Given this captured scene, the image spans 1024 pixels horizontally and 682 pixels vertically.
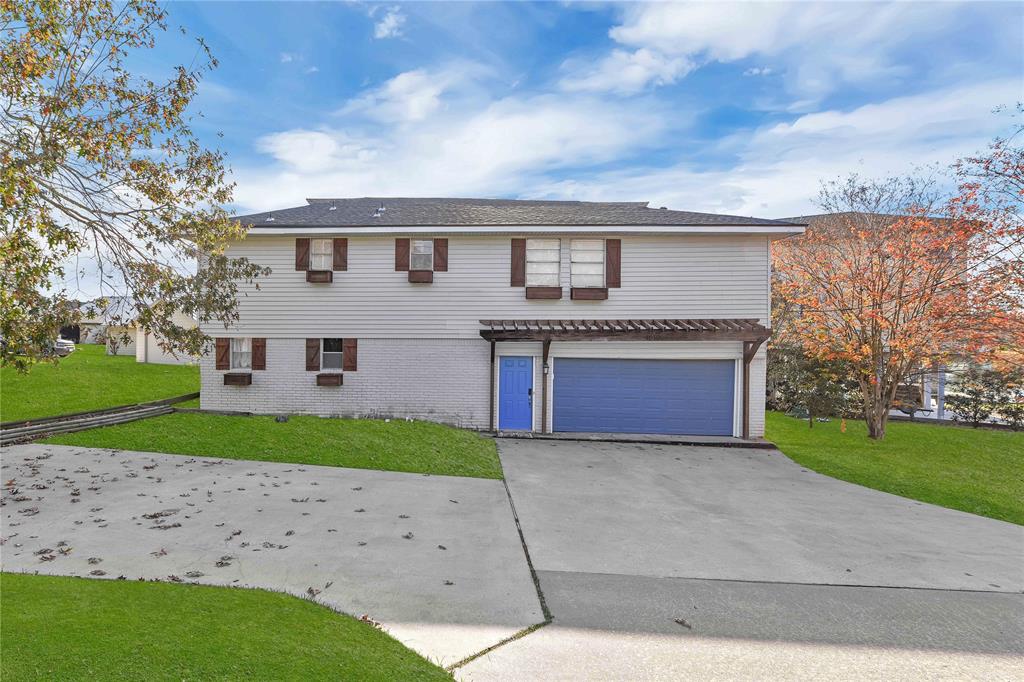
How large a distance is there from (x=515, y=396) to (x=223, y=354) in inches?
327

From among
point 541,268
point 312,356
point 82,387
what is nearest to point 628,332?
point 541,268

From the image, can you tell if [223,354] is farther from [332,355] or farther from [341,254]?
[341,254]

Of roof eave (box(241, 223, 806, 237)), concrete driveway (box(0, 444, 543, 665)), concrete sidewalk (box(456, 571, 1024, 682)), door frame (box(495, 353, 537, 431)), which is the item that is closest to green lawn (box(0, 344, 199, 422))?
concrete driveway (box(0, 444, 543, 665))

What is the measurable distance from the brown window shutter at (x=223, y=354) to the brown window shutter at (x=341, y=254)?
12.4 feet

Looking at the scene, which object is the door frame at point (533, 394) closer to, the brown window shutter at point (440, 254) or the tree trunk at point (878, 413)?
the brown window shutter at point (440, 254)

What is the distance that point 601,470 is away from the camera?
30.2ft

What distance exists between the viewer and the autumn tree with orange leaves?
10.6 m

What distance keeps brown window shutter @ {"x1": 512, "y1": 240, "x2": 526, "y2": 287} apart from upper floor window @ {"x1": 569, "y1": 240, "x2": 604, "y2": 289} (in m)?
1.32

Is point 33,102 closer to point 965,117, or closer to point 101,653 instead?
point 101,653

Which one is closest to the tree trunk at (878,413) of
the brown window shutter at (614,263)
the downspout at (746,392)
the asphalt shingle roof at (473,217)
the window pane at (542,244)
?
the downspout at (746,392)

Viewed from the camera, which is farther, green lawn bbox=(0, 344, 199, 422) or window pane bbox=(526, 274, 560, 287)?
window pane bbox=(526, 274, 560, 287)

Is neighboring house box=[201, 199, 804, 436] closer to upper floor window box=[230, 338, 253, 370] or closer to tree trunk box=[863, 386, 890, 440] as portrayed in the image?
upper floor window box=[230, 338, 253, 370]

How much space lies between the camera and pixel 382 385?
12.7 m

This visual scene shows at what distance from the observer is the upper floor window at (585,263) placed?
12672mm
